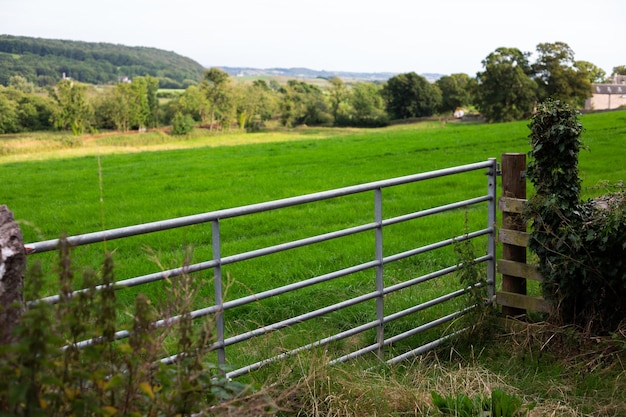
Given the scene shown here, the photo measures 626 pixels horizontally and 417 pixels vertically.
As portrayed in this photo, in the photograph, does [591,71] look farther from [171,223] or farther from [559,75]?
[171,223]

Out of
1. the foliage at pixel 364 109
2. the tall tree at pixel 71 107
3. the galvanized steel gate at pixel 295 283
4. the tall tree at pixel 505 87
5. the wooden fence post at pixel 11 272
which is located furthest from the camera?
the foliage at pixel 364 109

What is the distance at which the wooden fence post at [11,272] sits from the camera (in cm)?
264

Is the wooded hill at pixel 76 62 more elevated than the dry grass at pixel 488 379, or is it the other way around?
the wooded hill at pixel 76 62

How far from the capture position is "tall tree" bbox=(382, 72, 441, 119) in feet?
180

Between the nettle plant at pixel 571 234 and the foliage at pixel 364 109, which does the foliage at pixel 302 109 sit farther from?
the nettle plant at pixel 571 234

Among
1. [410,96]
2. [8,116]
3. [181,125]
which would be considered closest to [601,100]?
[181,125]

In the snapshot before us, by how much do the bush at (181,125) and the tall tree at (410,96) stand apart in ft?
67.8

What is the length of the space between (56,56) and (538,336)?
99.9 feet

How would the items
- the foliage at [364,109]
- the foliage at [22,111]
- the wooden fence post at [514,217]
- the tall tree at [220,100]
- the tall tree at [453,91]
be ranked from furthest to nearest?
1. the tall tree at [453,91]
2. the foliage at [364,109]
3. the tall tree at [220,100]
4. the foliage at [22,111]
5. the wooden fence post at [514,217]

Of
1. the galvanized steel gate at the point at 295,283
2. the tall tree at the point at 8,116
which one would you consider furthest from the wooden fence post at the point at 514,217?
the tall tree at the point at 8,116

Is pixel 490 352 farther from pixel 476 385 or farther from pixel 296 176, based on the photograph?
pixel 296 176

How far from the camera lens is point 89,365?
2.47m

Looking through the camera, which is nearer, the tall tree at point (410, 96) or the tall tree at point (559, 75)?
the tall tree at point (559, 75)

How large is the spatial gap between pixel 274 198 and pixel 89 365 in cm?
1280
